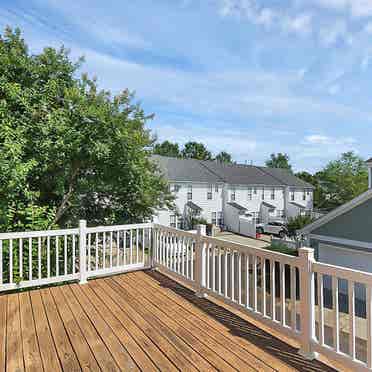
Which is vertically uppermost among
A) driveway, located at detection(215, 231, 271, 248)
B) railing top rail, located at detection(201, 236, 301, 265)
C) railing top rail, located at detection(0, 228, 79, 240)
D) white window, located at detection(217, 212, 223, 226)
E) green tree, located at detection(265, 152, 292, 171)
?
green tree, located at detection(265, 152, 292, 171)

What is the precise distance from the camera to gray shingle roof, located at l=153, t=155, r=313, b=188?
914 inches

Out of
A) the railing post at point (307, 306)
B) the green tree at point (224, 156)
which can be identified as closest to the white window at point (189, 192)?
the railing post at point (307, 306)

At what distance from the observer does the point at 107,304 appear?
10.9 ft

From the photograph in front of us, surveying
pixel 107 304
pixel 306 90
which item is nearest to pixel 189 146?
pixel 306 90

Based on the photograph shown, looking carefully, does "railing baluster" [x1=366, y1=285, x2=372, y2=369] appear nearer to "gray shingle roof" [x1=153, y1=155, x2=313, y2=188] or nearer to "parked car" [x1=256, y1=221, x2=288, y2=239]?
"gray shingle roof" [x1=153, y1=155, x2=313, y2=188]

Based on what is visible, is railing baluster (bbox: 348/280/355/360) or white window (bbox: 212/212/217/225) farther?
white window (bbox: 212/212/217/225)

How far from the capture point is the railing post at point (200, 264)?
3625 mm

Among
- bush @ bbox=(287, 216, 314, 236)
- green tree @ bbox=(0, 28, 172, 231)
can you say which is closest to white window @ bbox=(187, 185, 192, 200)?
bush @ bbox=(287, 216, 314, 236)

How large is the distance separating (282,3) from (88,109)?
4.91m

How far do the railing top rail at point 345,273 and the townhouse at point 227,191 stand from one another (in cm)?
1783

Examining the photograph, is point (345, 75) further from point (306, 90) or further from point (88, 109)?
point (88, 109)

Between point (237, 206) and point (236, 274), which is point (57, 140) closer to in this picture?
point (236, 274)

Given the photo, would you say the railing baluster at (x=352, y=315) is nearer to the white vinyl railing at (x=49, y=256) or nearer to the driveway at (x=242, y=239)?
the white vinyl railing at (x=49, y=256)

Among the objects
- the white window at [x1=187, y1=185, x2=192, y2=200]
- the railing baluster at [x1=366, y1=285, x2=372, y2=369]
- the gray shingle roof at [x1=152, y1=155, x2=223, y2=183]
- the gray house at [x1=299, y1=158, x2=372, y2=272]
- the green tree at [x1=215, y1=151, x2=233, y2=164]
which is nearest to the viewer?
the railing baluster at [x1=366, y1=285, x2=372, y2=369]
